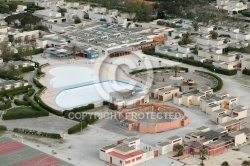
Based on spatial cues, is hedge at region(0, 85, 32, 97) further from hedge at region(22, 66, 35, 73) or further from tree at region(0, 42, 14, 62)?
tree at region(0, 42, 14, 62)

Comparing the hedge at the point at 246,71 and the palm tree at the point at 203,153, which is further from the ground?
the hedge at the point at 246,71

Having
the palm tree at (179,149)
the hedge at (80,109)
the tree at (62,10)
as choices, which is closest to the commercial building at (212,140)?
the palm tree at (179,149)

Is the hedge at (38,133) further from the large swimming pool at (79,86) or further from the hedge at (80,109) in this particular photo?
the large swimming pool at (79,86)

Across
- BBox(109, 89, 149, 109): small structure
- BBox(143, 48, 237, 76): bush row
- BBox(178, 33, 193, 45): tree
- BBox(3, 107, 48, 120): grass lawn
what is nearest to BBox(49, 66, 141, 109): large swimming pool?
BBox(109, 89, 149, 109): small structure

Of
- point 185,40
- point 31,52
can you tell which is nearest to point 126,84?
point 31,52

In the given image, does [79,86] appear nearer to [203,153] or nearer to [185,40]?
[185,40]
